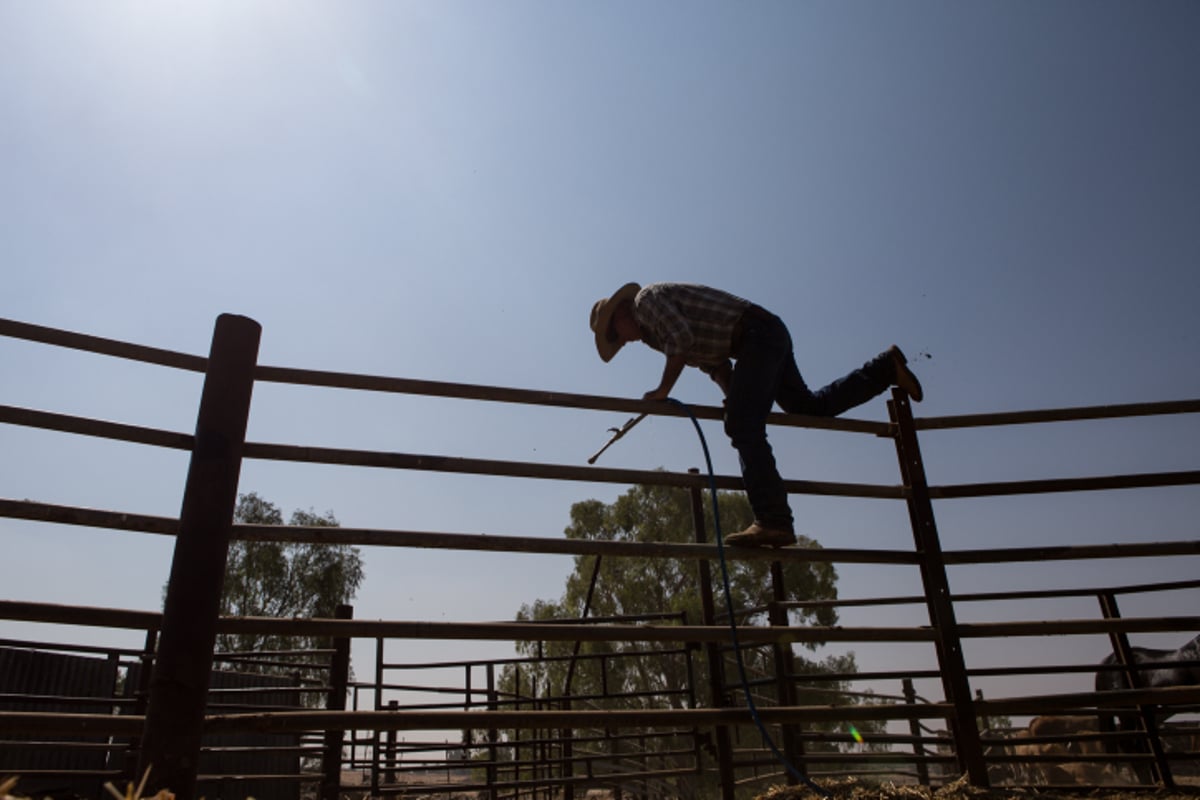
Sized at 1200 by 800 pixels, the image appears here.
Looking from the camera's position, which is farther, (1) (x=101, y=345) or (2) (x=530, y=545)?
(2) (x=530, y=545)

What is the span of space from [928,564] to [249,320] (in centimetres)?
287

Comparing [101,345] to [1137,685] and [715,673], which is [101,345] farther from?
[1137,685]

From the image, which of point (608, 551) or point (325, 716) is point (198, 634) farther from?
point (608, 551)

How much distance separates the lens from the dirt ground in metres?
2.87

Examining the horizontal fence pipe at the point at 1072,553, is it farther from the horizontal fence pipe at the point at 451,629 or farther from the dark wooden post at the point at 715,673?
the dark wooden post at the point at 715,673

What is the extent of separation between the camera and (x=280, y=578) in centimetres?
2902

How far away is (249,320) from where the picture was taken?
2721 mm

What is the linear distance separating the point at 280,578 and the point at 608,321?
2838 cm

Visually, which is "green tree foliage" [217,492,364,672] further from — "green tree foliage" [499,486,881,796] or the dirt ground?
the dirt ground

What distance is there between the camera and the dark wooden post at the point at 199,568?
219 centimetres

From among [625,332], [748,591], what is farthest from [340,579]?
[625,332]

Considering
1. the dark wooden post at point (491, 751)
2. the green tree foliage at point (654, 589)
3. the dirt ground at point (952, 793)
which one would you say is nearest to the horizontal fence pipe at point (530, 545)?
the dirt ground at point (952, 793)

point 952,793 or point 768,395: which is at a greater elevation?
point 768,395

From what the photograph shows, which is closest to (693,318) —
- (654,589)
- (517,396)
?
(517,396)
